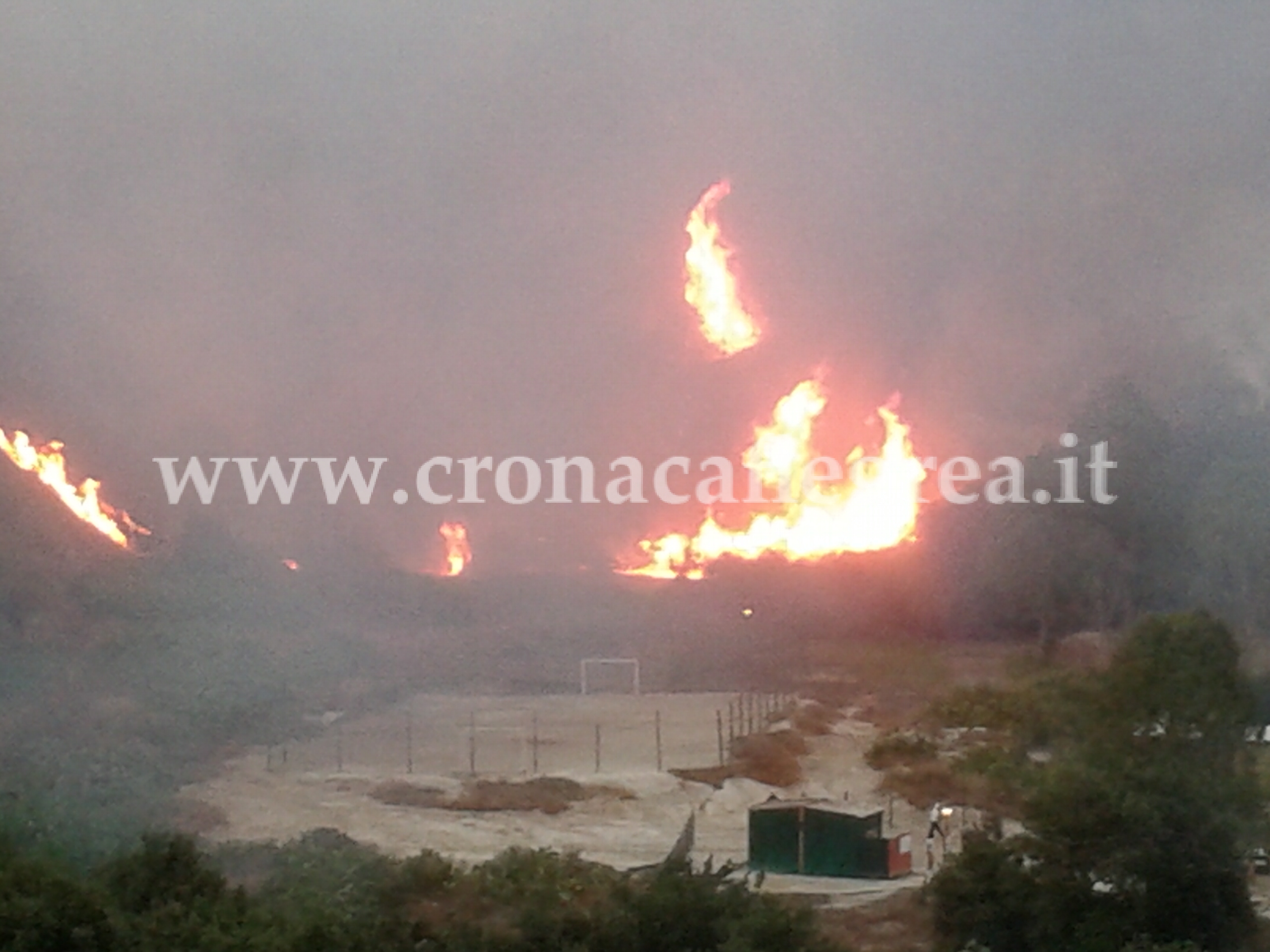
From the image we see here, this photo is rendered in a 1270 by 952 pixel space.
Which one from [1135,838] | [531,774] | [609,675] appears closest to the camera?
[1135,838]

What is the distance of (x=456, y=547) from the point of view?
6.01 m

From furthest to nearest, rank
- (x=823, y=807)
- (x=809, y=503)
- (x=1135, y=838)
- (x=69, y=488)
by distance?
(x=69, y=488)
(x=809, y=503)
(x=823, y=807)
(x=1135, y=838)

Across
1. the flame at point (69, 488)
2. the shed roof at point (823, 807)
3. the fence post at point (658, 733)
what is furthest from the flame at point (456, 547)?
the shed roof at point (823, 807)

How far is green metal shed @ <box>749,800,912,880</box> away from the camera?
5199 millimetres

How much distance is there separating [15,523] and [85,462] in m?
0.50

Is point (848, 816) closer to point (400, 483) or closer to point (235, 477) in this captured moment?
point (400, 483)

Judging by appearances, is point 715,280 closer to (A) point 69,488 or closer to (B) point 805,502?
(B) point 805,502

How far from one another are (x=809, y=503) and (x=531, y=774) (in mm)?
1892

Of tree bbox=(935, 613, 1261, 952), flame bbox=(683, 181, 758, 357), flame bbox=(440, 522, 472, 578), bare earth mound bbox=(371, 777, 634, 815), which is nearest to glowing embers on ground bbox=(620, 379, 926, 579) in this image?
flame bbox=(683, 181, 758, 357)

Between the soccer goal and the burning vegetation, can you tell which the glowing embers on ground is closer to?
the burning vegetation

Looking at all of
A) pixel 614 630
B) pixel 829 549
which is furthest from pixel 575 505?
pixel 829 549

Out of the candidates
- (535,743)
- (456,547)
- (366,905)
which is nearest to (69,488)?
(456,547)

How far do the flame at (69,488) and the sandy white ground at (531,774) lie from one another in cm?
142

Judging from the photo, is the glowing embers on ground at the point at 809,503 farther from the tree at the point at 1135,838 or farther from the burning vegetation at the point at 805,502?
the tree at the point at 1135,838
